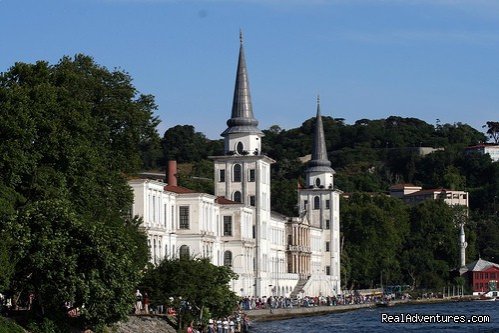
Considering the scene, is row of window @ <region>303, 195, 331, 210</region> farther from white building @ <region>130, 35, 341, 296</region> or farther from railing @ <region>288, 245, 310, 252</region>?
railing @ <region>288, 245, 310, 252</region>

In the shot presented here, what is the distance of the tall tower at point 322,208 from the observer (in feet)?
498

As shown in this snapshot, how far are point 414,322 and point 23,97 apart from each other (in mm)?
43842

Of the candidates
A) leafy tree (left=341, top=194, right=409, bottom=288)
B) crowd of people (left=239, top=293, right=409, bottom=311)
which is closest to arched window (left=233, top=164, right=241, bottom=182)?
crowd of people (left=239, top=293, right=409, bottom=311)

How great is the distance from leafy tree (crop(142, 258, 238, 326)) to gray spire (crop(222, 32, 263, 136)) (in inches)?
1965

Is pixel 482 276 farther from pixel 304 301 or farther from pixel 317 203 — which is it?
pixel 304 301

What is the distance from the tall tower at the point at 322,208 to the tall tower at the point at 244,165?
28.5 meters

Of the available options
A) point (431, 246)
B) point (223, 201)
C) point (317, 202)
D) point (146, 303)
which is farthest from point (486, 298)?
point (146, 303)

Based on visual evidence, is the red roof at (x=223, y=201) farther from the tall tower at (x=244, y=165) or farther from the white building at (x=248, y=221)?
the tall tower at (x=244, y=165)

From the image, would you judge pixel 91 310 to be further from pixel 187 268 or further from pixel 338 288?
pixel 338 288

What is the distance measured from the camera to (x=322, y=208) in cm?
15275

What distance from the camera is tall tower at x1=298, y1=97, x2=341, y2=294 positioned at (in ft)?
498

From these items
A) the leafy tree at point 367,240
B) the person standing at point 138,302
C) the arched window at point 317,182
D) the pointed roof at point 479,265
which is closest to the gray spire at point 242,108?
the arched window at point 317,182

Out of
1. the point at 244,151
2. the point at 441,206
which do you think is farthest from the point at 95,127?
the point at 441,206

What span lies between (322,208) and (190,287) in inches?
3284
